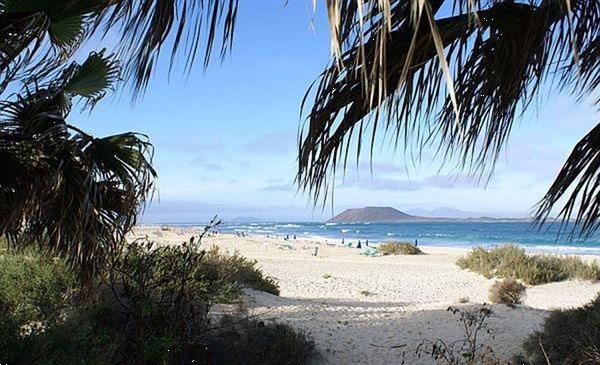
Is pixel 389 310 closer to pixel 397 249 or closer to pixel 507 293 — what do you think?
pixel 507 293

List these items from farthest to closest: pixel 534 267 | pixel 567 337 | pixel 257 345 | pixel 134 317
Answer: pixel 534 267
pixel 257 345
pixel 567 337
pixel 134 317

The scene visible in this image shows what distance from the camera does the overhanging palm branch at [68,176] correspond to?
3400mm

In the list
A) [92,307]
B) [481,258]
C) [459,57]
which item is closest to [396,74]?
[459,57]

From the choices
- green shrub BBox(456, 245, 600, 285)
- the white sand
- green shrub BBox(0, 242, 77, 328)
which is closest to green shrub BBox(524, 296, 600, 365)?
the white sand

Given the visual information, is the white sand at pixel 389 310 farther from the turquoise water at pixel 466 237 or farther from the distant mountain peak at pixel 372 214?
the distant mountain peak at pixel 372 214

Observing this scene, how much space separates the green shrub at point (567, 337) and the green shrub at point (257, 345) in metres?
2.45

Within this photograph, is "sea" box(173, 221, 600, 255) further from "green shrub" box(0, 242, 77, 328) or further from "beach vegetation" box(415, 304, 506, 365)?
"green shrub" box(0, 242, 77, 328)

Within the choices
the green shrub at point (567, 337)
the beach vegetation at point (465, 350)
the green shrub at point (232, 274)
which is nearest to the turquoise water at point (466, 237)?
the green shrub at point (232, 274)

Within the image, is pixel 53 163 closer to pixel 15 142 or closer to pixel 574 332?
pixel 15 142

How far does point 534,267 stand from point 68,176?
13.5m

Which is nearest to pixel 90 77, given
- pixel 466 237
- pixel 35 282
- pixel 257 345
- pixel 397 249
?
pixel 257 345

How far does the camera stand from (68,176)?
3.58 metres

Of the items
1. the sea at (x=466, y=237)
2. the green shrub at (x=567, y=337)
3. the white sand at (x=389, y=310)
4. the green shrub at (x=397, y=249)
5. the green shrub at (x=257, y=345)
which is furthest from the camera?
the sea at (x=466, y=237)

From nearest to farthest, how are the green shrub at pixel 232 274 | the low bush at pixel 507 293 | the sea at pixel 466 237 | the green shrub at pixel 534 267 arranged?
the green shrub at pixel 232 274 → the low bush at pixel 507 293 → the green shrub at pixel 534 267 → the sea at pixel 466 237
